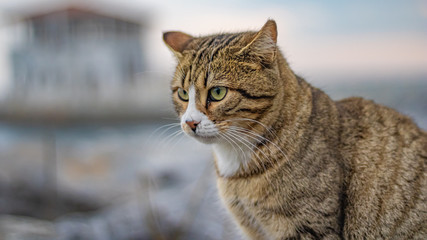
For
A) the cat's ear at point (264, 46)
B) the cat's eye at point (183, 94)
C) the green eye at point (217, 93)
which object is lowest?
the cat's eye at point (183, 94)

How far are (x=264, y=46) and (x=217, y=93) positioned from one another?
282mm

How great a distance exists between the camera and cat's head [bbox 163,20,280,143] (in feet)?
5.05

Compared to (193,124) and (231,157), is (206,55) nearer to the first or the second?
(193,124)

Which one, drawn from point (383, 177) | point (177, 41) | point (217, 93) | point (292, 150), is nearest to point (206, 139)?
point (217, 93)

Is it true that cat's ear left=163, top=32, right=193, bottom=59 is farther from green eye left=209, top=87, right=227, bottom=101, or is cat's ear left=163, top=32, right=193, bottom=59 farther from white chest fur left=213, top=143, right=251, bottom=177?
white chest fur left=213, top=143, right=251, bottom=177

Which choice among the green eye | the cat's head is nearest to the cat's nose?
the cat's head

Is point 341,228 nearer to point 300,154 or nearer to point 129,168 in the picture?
point 300,154

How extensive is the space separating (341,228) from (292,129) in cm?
46

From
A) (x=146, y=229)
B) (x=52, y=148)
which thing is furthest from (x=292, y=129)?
(x=52, y=148)

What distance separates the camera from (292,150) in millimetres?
1619

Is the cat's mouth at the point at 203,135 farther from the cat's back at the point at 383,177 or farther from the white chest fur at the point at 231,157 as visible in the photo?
the cat's back at the point at 383,177

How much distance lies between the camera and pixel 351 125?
1.72 metres

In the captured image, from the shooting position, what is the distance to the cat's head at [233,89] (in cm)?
154

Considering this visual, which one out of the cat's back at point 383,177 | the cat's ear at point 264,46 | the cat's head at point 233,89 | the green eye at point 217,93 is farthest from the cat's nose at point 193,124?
the cat's back at point 383,177
